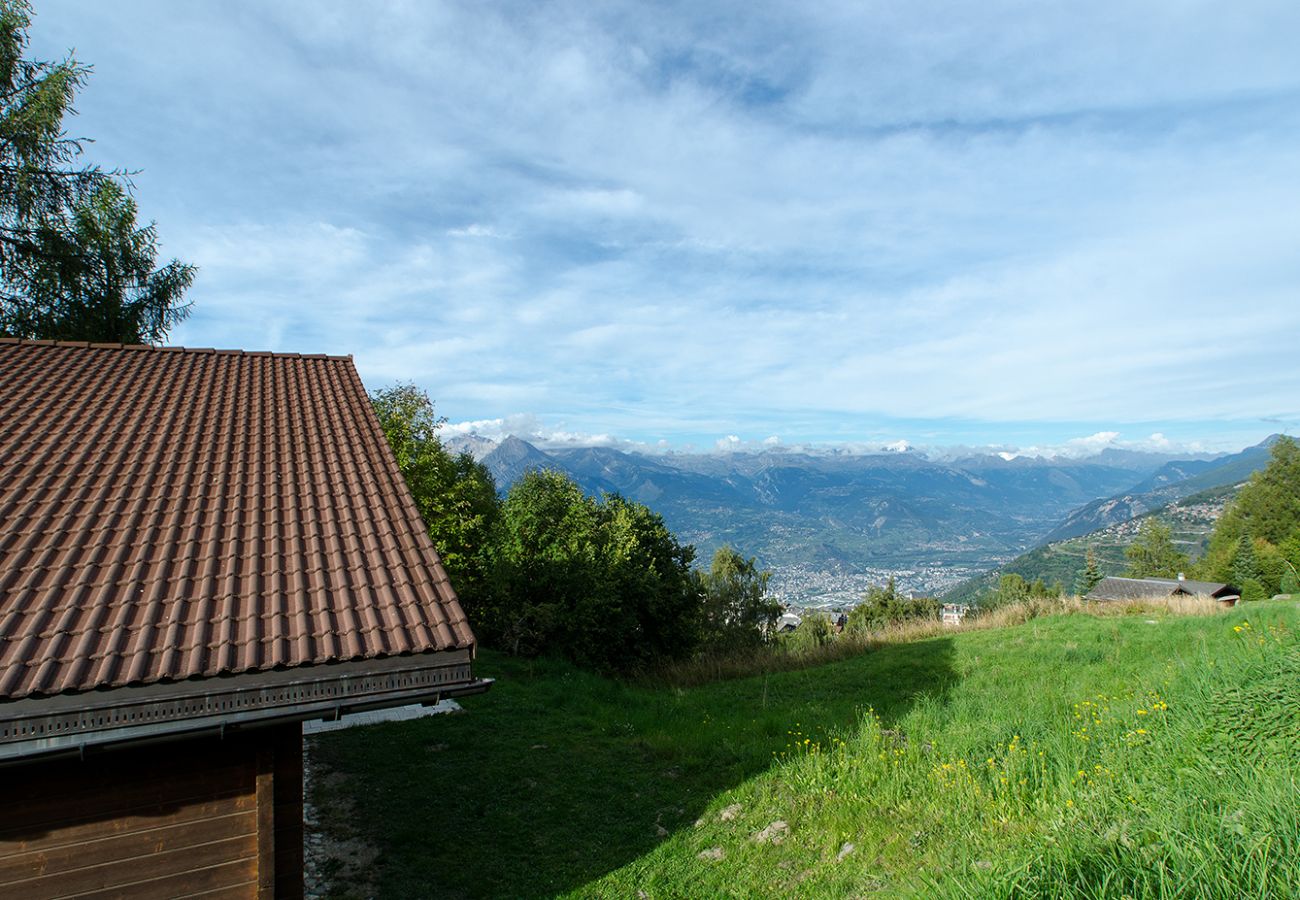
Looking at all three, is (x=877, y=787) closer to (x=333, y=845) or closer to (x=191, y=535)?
(x=333, y=845)

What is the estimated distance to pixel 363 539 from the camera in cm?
517

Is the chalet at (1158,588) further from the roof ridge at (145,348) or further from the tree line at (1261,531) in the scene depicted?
the roof ridge at (145,348)

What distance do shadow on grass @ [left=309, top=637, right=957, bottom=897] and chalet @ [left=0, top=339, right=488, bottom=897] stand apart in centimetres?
248

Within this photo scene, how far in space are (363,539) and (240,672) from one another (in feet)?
4.96

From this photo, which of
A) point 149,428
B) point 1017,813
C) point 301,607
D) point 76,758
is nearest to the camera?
point 76,758

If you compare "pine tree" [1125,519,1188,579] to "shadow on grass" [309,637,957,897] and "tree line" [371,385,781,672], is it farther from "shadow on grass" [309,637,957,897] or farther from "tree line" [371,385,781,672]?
"shadow on grass" [309,637,957,897]

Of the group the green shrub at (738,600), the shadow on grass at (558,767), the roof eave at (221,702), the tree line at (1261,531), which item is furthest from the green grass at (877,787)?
the tree line at (1261,531)

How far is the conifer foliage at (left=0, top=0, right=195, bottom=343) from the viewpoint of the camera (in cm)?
1355

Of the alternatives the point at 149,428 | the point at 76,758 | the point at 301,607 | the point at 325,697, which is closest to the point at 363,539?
the point at 301,607

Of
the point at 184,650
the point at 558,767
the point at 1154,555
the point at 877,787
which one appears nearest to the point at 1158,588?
the point at 1154,555

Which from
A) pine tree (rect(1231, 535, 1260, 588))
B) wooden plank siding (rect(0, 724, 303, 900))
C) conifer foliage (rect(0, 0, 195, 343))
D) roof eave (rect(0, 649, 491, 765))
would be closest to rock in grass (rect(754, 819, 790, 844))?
roof eave (rect(0, 649, 491, 765))

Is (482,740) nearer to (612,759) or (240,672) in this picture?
(612,759)

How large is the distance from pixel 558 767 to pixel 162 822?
18.1 feet

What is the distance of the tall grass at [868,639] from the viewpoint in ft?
48.3
